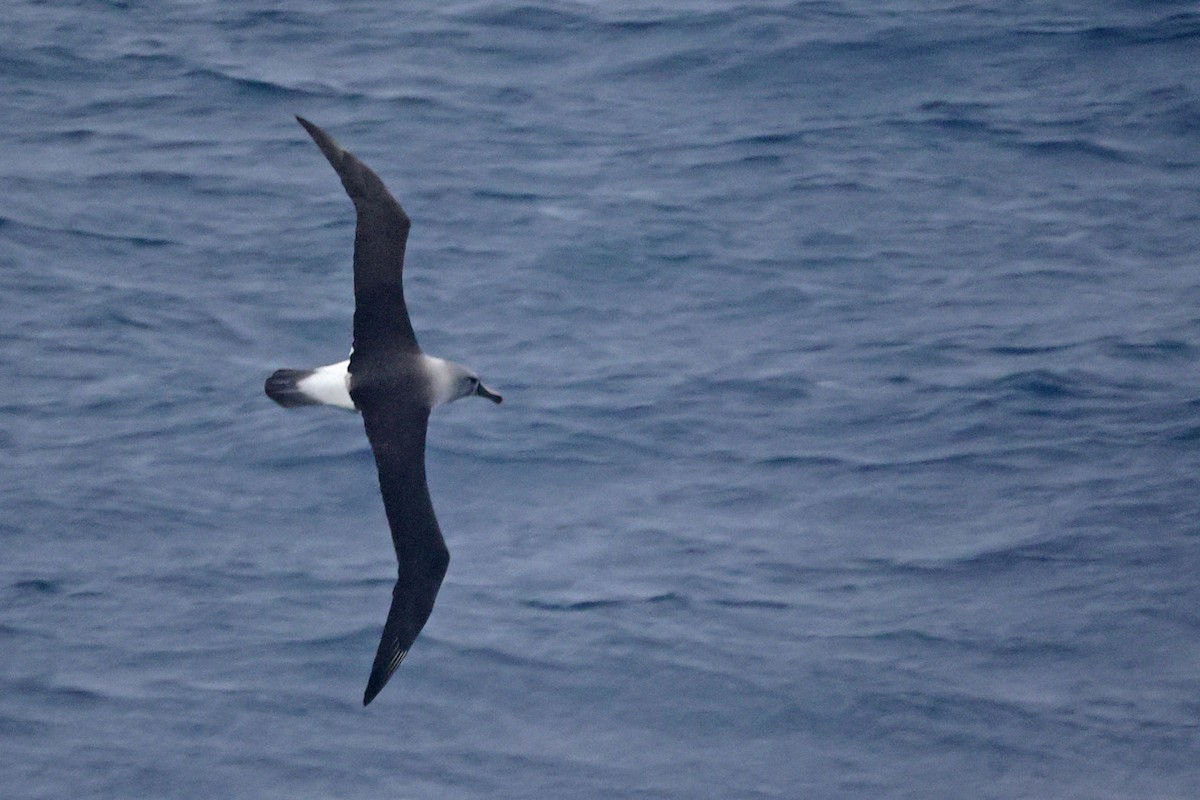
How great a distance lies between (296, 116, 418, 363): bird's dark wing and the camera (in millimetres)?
10328

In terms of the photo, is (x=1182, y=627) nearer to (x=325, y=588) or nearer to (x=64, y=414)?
(x=325, y=588)

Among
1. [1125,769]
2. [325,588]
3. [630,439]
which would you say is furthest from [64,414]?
[1125,769]

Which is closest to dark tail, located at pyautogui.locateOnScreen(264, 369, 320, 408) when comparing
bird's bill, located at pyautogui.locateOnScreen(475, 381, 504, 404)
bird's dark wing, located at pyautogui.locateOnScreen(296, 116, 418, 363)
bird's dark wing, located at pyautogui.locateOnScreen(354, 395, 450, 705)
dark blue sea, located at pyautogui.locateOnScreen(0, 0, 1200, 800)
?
bird's dark wing, located at pyautogui.locateOnScreen(296, 116, 418, 363)

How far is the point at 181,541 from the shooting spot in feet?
43.8

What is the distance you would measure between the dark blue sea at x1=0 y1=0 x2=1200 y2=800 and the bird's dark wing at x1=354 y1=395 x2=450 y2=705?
1122 mm

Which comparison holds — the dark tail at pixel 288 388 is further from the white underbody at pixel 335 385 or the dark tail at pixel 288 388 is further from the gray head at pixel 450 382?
the gray head at pixel 450 382

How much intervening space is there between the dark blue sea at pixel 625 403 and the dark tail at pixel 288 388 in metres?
1.80

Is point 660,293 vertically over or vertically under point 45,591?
over

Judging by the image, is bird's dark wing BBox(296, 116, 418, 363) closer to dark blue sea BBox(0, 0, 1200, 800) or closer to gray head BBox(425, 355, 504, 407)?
gray head BBox(425, 355, 504, 407)

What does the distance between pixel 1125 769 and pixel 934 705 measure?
114cm

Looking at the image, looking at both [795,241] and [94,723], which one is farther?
[795,241]

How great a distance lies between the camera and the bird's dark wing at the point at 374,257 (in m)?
10.3

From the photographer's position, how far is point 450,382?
1140 cm

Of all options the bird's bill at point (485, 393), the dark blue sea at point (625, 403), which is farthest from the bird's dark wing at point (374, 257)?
the dark blue sea at point (625, 403)
